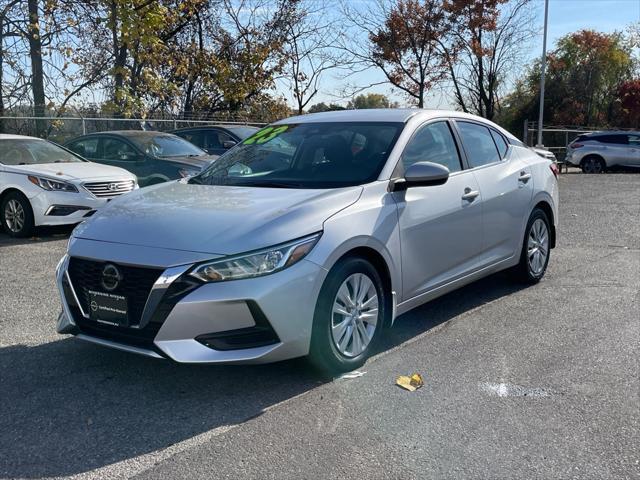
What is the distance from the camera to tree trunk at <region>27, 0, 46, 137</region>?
16.0 metres

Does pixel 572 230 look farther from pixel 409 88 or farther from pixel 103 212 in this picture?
pixel 409 88

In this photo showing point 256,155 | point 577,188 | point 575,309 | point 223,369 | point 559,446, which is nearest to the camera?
point 559,446

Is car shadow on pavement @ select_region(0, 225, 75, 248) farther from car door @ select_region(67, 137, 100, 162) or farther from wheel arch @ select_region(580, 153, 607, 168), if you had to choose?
wheel arch @ select_region(580, 153, 607, 168)

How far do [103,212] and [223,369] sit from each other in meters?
1.33

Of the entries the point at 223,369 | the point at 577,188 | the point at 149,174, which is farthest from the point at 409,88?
the point at 223,369

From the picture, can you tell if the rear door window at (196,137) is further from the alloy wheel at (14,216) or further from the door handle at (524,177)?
the door handle at (524,177)

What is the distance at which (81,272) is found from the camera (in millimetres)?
4125

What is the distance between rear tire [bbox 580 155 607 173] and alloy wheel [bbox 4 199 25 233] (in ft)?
69.1

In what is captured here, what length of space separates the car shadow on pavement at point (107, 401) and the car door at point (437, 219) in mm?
606

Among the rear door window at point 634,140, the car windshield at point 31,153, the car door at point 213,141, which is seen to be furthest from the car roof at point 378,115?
the rear door window at point 634,140

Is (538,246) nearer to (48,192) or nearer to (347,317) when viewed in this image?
(347,317)

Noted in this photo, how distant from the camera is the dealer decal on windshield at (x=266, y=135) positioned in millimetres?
5688

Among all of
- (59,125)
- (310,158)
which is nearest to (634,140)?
(59,125)

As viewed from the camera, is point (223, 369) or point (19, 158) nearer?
point (223, 369)
